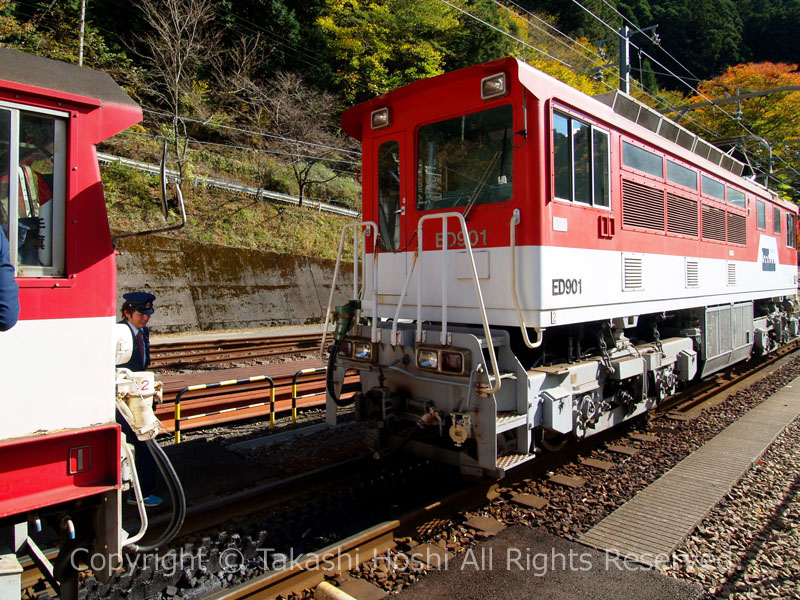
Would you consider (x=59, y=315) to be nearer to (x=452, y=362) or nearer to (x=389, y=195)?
(x=452, y=362)

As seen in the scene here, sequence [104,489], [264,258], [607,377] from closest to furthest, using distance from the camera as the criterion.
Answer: [104,489] < [607,377] < [264,258]

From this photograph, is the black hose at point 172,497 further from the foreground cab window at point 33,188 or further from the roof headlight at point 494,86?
the roof headlight at point 494,86

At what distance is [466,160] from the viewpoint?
5473mm

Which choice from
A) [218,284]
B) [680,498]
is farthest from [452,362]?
[218,284]

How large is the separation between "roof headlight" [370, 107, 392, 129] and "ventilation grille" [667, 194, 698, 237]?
402 cm

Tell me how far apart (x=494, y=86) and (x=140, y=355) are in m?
4.01

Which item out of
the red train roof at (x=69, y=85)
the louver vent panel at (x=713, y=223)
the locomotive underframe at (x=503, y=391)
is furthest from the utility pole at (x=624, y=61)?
the red train roof at (x=69, y=85)

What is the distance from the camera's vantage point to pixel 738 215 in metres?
9.99

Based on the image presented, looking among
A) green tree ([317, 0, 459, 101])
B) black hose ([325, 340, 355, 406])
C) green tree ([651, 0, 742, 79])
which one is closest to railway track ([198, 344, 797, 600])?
black hose ([325, 340, 355, 406])

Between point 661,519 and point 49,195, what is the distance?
5221mm

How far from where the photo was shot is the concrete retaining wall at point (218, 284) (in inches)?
693

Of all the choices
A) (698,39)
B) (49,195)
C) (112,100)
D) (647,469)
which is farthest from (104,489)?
(698,39)

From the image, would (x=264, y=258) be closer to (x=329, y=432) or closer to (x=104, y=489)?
(x=329, y=432)

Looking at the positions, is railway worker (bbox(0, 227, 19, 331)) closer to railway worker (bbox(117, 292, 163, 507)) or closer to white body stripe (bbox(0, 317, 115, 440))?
white body stripe (bbox(0, 317, 115, 440))
